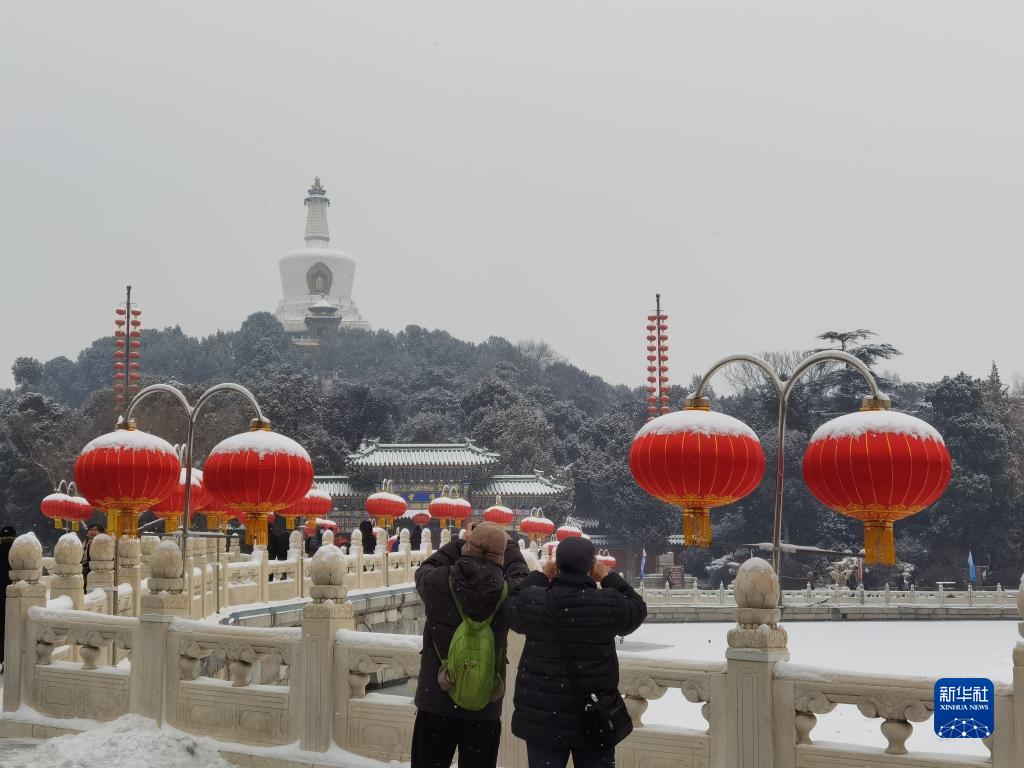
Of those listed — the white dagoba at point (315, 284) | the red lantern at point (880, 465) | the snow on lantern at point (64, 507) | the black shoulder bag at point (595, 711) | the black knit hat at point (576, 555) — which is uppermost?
the white dagoba at point (315, 284)

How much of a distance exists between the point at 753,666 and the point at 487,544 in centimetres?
181

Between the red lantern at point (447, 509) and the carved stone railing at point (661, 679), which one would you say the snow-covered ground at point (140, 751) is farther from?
the red lantern at point (447, 509)

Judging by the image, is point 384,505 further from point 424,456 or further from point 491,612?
point 491,612

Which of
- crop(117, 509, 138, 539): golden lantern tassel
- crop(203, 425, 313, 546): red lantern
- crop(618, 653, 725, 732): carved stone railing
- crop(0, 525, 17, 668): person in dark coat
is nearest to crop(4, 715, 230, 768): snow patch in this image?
crop(618, 653, 725, 732): carved stone railing

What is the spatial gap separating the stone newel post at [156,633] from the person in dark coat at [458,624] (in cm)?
313

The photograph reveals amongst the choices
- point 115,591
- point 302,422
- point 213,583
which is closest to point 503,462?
point 302,422

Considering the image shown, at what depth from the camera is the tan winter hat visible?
6.01m

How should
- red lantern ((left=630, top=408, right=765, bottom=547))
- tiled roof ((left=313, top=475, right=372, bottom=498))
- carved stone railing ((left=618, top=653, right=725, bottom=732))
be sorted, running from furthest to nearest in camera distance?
1. tiled roof ((left=313, top=475, right=372, bottom=498))
2. red lantern ((left=630, top=408, right=765, bottom=547))
3. carved stone railing ((left=618, top=653, right=725, bottom=732))

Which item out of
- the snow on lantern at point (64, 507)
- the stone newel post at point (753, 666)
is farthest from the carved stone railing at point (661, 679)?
the snow on lantern at point (64, 507)

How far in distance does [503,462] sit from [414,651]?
51.3 meters

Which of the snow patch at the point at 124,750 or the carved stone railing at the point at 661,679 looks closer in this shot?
the carved stone railing at the point at 661,679

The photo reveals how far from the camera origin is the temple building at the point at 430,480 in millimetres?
53594

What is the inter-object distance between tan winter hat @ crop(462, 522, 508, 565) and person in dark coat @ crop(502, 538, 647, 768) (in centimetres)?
43

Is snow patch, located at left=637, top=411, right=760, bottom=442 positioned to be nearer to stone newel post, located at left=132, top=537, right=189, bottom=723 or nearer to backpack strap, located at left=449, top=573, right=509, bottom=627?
stone newel post, located at left=132, top=537, right=189, bottom=723
